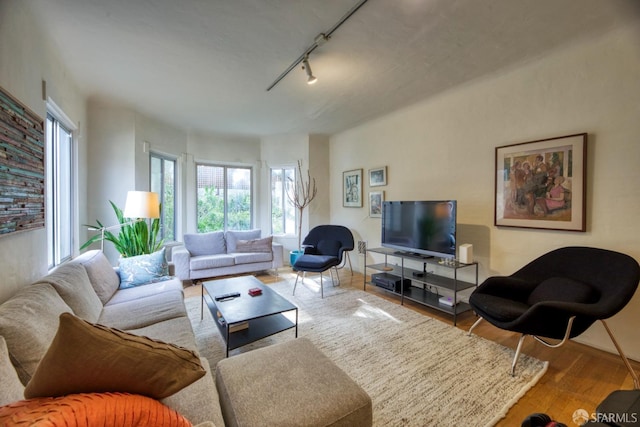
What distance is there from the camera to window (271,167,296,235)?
5.79m

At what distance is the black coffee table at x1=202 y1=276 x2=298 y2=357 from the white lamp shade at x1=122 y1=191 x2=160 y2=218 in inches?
51.0

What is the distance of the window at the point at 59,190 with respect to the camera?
8.55 feet

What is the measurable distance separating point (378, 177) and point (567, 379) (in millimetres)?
3177

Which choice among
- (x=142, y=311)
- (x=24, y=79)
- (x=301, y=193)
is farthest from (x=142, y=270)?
(x=301, y=193)

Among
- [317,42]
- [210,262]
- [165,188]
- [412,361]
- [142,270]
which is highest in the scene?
[317,42]

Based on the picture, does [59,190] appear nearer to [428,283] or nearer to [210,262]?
[210,262]

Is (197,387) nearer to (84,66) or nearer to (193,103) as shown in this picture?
(84,66)

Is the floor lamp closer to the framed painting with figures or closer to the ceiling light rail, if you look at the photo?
the ceiling light rail

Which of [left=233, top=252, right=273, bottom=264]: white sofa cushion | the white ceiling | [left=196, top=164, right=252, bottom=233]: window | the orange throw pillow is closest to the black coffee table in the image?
the orange throw pillow

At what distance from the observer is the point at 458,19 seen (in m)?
2.06

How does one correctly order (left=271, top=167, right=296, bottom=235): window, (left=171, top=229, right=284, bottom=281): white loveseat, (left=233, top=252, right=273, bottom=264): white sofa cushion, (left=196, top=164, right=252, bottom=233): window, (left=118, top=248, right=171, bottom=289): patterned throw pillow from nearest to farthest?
1. (left=118, top=248, right=171, bottom=289): patterned throw pillow
2. (left=171, top=229, right=284, bottom=281): white loveseat
3. (left=233, top=252, right=273, bottom=264): white sofa cushion
4. (left=196, top=164, right=252, bottom=233): window
5. (left=271, top=167, right=296, bottom=235): window

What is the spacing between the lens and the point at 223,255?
15.0ft

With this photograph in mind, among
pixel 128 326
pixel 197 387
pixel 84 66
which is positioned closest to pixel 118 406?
pixel 197 387

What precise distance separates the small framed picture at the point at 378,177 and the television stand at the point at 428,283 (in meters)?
1.10
